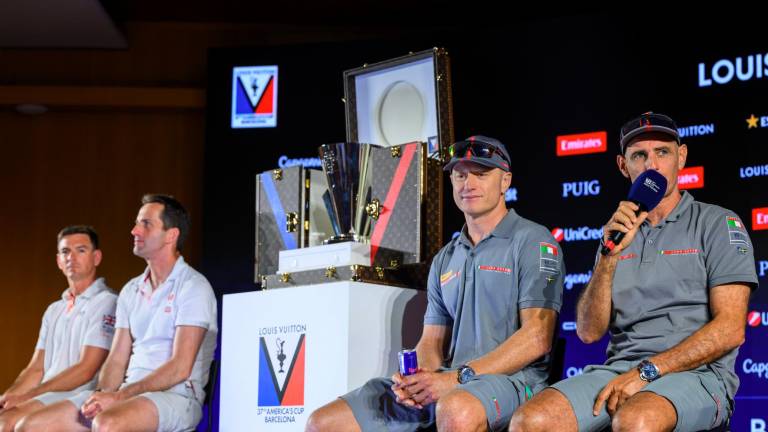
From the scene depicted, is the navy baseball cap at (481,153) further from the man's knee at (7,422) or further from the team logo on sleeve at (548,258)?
the man's knee at (7,422)

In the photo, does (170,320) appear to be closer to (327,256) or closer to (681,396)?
(327,256)

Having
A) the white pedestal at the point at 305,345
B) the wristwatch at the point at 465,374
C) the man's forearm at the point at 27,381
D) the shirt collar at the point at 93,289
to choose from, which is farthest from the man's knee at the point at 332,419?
the man's forearm at the point at 27,381

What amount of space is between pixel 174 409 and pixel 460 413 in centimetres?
168

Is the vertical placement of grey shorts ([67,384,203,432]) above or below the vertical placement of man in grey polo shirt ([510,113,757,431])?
below

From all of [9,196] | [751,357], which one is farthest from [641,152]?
[9,196]

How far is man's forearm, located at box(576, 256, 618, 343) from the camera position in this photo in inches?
122

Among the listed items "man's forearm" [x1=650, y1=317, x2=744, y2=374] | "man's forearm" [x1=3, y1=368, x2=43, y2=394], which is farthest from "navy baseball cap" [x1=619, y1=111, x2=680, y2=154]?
"man's forearm" [x1=3, y1=368, x2=43, y2=394]

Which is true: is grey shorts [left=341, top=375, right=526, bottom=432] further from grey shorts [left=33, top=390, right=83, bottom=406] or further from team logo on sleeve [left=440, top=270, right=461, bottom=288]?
grey shorts [left=33, top=390, right=83, bottom=406]

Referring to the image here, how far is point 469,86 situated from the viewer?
641 centimetres

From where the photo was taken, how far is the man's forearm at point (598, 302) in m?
3.09

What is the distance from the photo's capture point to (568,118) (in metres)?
6.07

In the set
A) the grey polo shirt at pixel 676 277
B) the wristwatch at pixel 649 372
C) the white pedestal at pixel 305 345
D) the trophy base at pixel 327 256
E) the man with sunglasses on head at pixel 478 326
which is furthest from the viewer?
the trophy base at pixel 327 256

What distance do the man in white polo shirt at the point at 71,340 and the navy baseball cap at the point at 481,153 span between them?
229cm

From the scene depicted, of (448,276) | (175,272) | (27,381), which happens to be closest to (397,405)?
Result: (448,276)
